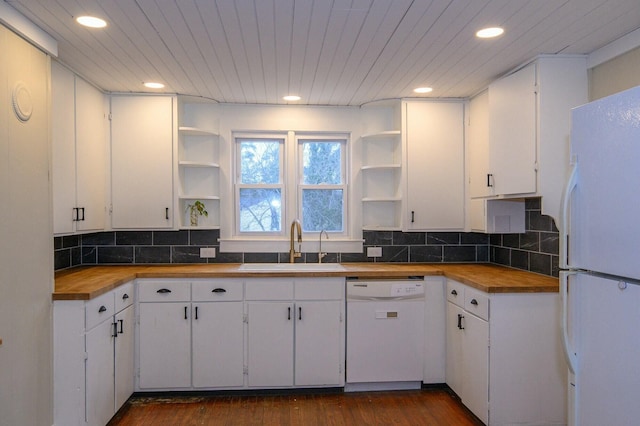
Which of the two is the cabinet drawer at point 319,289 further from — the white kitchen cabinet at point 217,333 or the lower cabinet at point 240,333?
the white kitchen cabinet at point 217,333

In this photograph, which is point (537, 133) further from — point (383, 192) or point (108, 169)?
point (108, 169)

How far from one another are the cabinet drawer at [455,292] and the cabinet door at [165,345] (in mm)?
1937

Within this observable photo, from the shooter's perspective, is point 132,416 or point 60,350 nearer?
point 60,350

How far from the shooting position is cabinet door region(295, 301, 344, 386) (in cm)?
323

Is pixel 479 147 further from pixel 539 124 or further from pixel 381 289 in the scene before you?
pixel 381 289

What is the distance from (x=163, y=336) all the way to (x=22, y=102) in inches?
71.0

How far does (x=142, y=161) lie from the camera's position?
3480mm

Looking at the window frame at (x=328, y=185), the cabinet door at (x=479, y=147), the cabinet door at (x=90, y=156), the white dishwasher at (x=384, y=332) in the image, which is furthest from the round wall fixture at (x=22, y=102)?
the cabinet door at (x=479, y=147)

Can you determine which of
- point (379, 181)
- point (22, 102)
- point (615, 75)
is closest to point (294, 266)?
point (379, 181)

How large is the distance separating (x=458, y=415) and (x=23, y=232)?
282cm

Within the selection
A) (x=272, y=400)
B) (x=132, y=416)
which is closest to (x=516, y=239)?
(x=272, y=400)

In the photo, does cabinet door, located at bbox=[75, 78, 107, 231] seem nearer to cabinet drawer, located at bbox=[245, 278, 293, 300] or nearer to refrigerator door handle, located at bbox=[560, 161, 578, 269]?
cabinet drawer, located at bbox=[245, 278, 293, 300]

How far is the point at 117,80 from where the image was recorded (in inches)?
124

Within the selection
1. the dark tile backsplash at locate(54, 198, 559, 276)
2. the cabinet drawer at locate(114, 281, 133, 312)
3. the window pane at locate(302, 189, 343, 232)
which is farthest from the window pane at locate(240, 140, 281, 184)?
the cabinet drawer at locate(114, 281, 133, 312)
